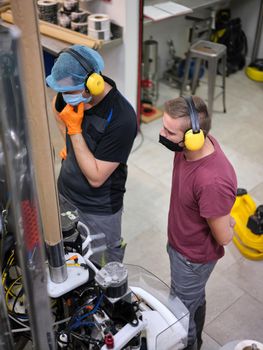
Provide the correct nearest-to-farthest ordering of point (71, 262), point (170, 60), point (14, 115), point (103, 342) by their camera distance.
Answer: point (14, 115) → point (103, 342) → point (71, 262) → point (170, 60)

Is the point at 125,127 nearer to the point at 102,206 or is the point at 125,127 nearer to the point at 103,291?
the point at 102,206

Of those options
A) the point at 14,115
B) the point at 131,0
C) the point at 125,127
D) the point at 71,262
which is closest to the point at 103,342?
the point at 71,262

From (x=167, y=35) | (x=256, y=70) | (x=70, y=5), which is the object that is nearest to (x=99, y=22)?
(x=70, y=5)

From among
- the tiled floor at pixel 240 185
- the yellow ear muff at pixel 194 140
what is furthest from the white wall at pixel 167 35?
the yellow ear muff at pixel 194 140

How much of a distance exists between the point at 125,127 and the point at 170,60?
3424mm

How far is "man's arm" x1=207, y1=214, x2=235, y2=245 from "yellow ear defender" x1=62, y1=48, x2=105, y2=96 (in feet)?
2.12

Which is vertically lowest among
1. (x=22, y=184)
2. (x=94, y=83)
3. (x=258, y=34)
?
(x=258, y=34)

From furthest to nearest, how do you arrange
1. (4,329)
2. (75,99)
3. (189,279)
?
(189,279) < (75,99) < (4,329)

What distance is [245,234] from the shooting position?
2764 millimetres

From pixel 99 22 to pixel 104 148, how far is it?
177cm

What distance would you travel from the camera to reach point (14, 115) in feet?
1.92

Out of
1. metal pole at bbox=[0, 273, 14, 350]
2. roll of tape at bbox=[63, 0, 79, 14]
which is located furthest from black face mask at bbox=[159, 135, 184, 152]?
roll of tape at bbox=[63, 0, 79, 14]

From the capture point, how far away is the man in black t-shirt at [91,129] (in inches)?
64.5

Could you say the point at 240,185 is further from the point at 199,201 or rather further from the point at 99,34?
the point at 199,201
